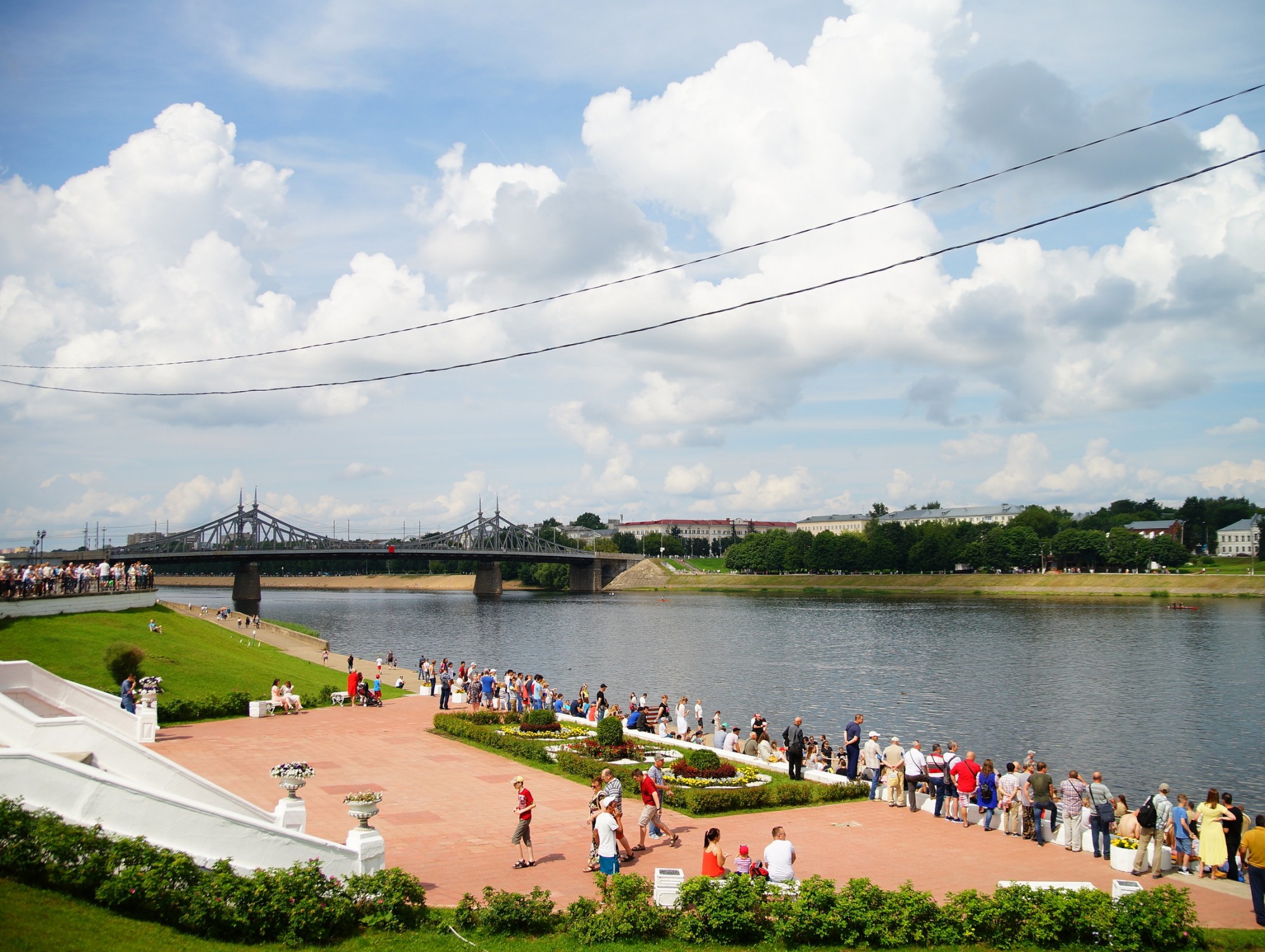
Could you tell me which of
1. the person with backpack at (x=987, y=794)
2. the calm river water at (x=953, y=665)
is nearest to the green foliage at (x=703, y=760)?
the person with backpack at (x=987, y=794)

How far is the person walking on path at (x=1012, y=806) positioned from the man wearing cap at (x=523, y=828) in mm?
7978

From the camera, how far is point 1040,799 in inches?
574

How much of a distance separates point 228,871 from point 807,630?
57.7m

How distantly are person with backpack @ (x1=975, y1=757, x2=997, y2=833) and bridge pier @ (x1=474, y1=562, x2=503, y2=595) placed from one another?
350 feet

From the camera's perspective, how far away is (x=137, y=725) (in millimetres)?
19328

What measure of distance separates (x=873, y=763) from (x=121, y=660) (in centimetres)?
1990

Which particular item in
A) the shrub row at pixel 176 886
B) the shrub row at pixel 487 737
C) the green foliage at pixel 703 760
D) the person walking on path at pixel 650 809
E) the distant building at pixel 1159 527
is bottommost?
the shrub row at pixel 487 737

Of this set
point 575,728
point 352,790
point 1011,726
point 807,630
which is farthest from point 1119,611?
point 352,790

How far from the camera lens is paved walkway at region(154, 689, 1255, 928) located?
12.4m

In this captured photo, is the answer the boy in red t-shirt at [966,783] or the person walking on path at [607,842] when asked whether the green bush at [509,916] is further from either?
the boy in red t-shirt at [966,783]

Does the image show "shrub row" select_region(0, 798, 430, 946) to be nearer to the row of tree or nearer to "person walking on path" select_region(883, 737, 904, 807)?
"person walking on path" select_region(883, 737, 904, 807)

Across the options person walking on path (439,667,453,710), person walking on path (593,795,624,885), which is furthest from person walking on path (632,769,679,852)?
person walking on path (439,667,453,710)

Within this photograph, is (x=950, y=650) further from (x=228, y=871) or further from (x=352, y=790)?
(x=228, y=871)

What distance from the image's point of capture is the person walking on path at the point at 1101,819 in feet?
45.7
